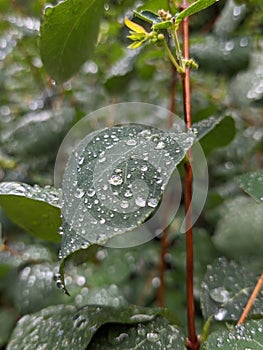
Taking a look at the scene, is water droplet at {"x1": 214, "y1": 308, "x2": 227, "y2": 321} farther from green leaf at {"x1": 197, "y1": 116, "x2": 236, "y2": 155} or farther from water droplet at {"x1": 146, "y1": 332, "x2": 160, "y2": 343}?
green leaf at {"x1": 197, "y1": 116, "x2": 236, "y2": 155}

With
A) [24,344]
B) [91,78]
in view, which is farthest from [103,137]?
[91,78]

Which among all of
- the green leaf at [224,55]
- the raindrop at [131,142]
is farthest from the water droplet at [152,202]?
the green leaf at [224,55]

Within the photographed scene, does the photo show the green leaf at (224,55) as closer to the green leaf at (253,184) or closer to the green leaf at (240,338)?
the green leaf at (253,184)

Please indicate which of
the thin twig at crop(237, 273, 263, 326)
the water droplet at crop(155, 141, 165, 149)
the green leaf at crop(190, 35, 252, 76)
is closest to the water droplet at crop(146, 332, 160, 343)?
the thin twig at crop(237, 273, 263, 326)

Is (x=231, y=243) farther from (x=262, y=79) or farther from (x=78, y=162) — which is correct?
(x=78, y=162)

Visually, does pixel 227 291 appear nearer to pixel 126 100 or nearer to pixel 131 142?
pixel 131 142
